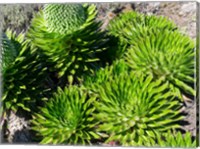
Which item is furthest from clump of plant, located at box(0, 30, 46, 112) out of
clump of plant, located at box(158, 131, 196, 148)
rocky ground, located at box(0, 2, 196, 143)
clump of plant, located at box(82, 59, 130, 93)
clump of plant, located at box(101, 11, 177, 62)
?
clump of plant, located at box(158, 131, 196, 148)

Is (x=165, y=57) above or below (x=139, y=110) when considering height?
above

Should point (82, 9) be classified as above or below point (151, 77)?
above

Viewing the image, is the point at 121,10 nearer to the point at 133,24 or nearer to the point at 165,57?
the point at 133,24

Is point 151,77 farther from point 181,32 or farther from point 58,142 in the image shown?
point 58,142

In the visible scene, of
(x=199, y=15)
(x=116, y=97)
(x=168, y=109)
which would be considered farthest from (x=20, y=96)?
(x=199, y=15)

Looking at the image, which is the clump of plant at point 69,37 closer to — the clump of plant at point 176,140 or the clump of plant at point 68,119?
the clump of plant at point 68,119

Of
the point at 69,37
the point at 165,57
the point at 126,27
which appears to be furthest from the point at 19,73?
the point at 165,57

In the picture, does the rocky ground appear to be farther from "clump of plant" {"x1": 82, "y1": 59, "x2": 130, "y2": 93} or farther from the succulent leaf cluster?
"clump of plant" {"x1": 82, "y1": 59, "x2": 130, "y2": 93}
